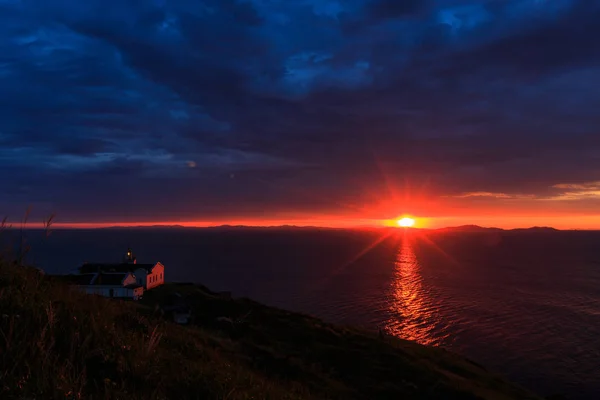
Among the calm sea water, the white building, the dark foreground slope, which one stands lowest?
the calm sea water

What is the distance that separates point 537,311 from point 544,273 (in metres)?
72.3

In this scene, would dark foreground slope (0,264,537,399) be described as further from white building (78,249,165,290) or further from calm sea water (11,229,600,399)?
white building (78,249,165,290)

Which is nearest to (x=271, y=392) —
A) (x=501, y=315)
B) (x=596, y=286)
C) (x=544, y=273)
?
(x=501, y=315)

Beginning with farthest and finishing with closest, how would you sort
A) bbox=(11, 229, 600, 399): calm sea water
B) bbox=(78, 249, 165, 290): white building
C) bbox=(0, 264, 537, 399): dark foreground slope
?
bbox=(78, 249, 165, 290): white building < bbox=(11, 229, 600, 399): calm sea water < bbox=(0, 264, 537, 399): dark foreground slope

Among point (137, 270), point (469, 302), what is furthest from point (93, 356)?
point (469, 302)

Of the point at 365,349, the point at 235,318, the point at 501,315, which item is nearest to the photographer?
the point at 365,349

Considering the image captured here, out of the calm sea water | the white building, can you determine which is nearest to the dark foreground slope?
the calm sea water

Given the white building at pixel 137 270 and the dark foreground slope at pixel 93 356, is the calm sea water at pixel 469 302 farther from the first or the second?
the dark foreground slope at pixel 93 356

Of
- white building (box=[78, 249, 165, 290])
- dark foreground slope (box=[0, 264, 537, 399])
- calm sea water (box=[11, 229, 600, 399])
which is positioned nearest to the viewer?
dark foreground slope (box=[0, 264, 537, 399])

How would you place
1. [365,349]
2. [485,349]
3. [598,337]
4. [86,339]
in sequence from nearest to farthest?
[86,339], [365,349], [485,349], [598,337]

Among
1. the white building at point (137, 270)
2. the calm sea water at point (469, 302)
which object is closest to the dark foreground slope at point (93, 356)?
the calm sea water at point (469, 302)

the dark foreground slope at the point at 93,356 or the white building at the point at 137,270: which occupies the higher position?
the dark foreground slope at the point at 93,356

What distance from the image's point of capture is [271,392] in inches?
219

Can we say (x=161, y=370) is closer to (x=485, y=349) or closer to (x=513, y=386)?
(x=513, y=386)
